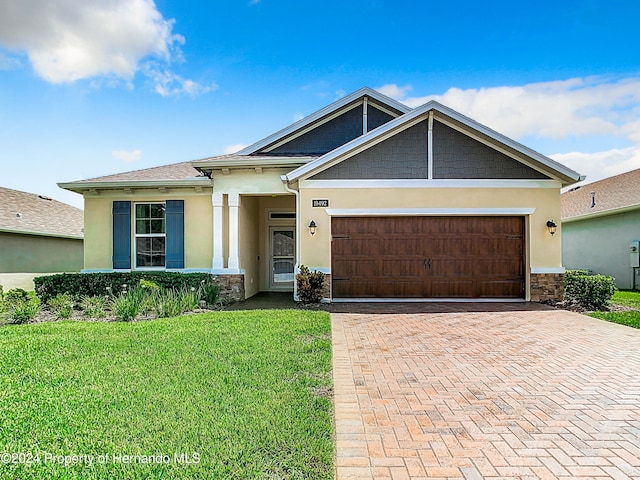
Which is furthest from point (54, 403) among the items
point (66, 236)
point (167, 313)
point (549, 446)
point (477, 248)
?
point (66, 236)

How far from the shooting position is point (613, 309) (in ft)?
32.8

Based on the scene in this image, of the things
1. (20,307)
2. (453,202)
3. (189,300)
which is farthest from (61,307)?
(453,202)

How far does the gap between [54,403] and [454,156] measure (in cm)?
1027

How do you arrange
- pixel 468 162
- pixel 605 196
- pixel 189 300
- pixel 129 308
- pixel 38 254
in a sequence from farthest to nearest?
pixel 605 196, pixel 38 254, pixel 468 162, pixel 189 300, pixel 129 308

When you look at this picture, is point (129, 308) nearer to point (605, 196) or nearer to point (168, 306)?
point (168, 306)

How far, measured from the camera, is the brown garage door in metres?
11.1

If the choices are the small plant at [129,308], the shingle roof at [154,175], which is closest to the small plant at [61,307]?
the small plant at [129,308]

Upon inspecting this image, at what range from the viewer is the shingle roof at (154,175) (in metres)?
12.4

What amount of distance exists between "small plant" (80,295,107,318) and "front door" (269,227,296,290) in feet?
18.3

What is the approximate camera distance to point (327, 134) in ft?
45.0

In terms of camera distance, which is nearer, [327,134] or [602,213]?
[327,134]

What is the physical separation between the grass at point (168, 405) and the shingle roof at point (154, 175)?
6.54 m

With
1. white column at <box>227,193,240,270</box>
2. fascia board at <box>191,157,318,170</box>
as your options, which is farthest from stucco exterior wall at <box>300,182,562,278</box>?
white column at <box>227,193,240,270</box>

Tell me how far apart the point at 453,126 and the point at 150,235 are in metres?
9.73
